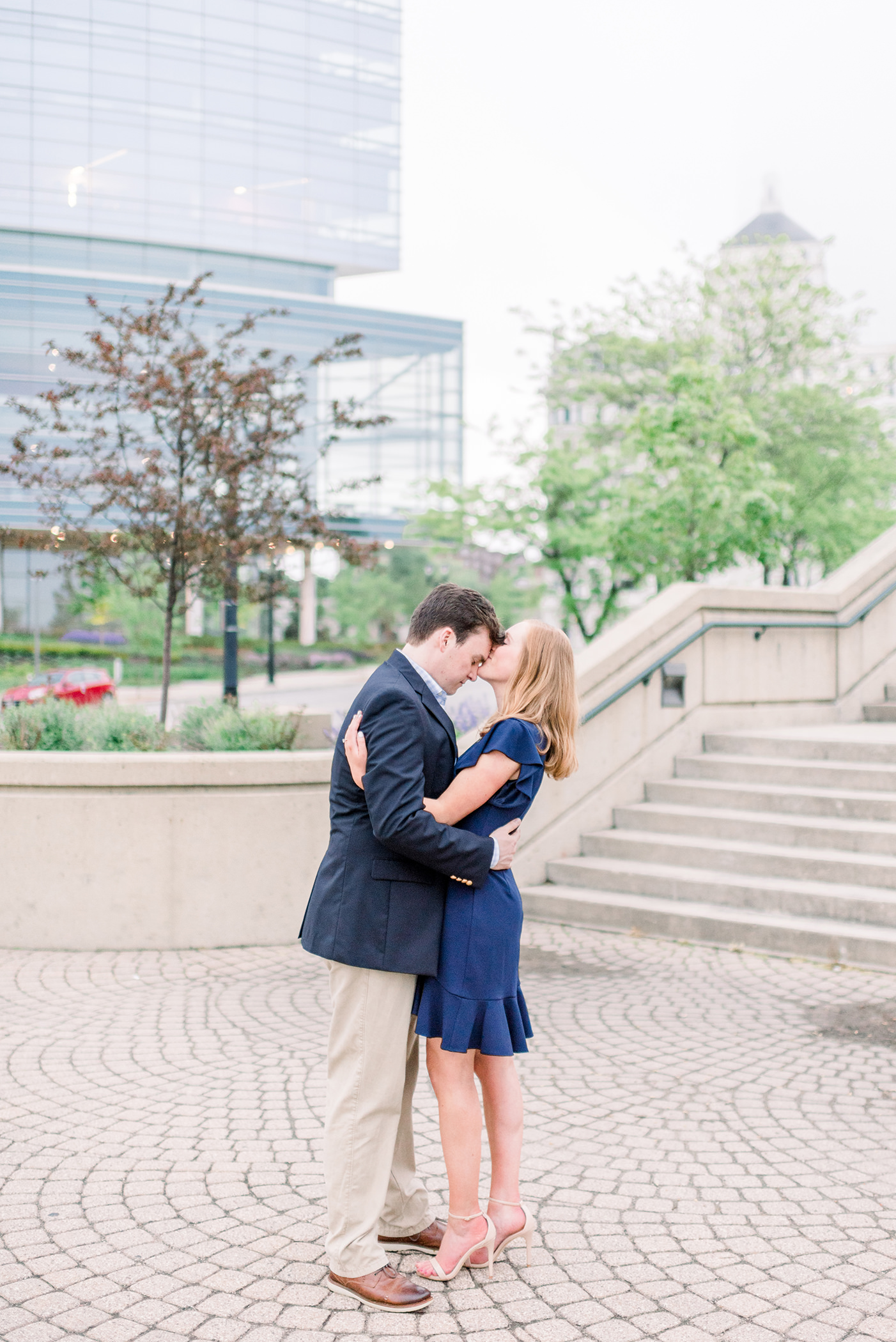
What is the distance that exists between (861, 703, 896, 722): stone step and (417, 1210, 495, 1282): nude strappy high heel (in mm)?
8246

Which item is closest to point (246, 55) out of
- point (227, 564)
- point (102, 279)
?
point (102, 279)

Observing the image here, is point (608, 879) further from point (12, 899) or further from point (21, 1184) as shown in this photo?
point (21, 1184)

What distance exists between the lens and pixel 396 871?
330 cm

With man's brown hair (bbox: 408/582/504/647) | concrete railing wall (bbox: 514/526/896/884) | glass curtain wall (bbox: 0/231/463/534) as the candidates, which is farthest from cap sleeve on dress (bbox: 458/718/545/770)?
glass curtain wall (bbox: 0/231/463/534)

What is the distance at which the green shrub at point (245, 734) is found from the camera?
27.6 ft

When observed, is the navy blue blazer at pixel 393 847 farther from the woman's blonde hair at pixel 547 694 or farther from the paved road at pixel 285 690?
the paved road at pixel 285 690

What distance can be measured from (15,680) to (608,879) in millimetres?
31800

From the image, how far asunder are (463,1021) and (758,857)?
487 centimetres

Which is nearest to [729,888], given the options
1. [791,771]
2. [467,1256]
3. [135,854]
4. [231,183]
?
[791,771]

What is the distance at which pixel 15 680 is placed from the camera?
3631 centimetres

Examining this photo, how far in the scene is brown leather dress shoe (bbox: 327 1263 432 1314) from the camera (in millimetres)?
3258

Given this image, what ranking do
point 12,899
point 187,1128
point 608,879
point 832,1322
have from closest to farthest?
point 832,1322, point 187,1128, point 12,899, point 608,879

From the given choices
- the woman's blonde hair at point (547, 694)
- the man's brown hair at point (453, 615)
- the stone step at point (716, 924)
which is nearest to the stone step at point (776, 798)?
the stone step at point (716, 924)

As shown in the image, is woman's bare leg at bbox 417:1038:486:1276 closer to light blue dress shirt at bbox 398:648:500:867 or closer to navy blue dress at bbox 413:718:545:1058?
navy blue dress at bbox 413:718:545:1058
